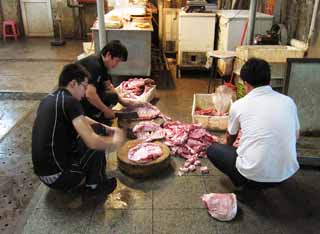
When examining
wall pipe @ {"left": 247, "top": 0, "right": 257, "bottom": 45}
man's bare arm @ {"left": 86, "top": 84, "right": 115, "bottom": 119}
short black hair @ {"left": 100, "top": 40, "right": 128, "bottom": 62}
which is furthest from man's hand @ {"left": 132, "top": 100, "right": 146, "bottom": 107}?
wall pipe @ {"left": 247, "top": 0, "right": 257, "bottom": 45}

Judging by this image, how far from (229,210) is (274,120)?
27.1 inches

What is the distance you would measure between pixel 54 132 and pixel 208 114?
6.35ft

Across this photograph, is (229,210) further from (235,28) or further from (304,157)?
(235,28)

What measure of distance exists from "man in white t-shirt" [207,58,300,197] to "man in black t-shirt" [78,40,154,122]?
131cm

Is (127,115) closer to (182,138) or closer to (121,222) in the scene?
(182,138)

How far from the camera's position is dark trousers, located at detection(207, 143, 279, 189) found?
7.11ft

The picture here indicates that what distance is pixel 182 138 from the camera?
118 inches

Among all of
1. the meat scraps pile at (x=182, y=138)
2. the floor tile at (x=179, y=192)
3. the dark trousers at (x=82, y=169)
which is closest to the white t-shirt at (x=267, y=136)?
the floor tile at (x=179, y=192)

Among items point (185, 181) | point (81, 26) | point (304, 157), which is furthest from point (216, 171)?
point (81, 26)

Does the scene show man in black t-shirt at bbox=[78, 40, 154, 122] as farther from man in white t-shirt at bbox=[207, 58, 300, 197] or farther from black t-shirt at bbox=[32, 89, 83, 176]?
man in white t-shirt at bbox=[207, 58, 300, 197]

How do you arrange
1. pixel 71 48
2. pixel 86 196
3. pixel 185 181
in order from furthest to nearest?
pixel 71 48 → pixel 185 181 → pixel 86 196

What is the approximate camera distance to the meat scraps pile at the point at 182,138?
2865 millimetres

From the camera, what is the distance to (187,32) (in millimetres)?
5164

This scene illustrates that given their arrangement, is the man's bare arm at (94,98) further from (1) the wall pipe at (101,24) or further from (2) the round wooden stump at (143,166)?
(1) the wall pipe at (101,24)
